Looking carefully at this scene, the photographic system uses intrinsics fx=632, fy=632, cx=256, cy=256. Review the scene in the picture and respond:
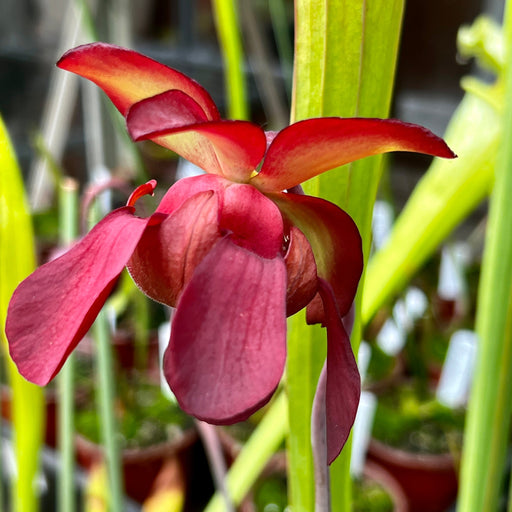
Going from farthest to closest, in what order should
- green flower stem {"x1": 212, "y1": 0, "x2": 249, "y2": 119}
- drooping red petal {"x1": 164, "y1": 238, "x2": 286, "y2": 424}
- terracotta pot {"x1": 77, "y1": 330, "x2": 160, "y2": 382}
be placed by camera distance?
terracotta pot {"x1": 77, "y1": 330, "x2": 160, "y2": 382} < green flower stem {"x1": 212, "y1": 0, "x2": 249, "y2": 119} < drooping red petal {"x1": 164, "y1": 238, "x2": 286, "y2": 424}

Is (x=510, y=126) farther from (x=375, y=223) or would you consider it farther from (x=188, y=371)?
(x=375, y=223)

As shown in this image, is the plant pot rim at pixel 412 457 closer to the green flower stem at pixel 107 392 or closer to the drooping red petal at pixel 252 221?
the green flower stem at pixel 107 392

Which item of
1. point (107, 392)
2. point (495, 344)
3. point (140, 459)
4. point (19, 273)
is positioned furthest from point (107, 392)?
point (140, 459)

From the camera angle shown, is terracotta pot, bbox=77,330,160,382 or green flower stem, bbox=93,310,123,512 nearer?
green flower stem, bbox=93,310,123,512

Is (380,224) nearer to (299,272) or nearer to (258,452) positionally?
(258,452)

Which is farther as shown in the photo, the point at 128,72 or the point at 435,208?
the point at 435,208

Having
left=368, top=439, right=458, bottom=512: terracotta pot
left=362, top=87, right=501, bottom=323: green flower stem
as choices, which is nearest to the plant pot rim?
left=368, top=439, right=458, bottom=512: terracotta pot

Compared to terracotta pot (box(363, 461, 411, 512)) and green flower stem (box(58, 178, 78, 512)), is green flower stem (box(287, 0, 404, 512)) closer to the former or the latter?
green flower stem (box(58, 178, 78, 512))

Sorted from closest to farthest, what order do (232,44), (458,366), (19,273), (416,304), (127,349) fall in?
(19,273), (232,44), (458,366), (416,304), (127,349)

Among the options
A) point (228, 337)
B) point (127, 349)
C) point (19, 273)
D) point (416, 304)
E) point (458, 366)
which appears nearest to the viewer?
point (228, 337)
